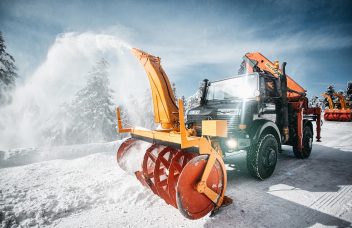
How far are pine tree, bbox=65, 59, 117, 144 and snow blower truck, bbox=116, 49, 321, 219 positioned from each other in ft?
62.1

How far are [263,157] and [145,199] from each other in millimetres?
2770

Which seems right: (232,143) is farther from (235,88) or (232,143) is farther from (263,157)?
(235,88)

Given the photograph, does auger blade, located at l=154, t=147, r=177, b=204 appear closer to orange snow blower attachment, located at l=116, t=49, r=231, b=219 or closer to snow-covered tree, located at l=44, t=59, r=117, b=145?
orange snow blower attachment, located at l=116, t=49, r=231, b=219

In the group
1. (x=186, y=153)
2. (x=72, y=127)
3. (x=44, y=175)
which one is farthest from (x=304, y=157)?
(x=72, y=127)

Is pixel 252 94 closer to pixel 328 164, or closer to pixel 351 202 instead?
pixel 351 202

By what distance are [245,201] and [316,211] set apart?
1.07 metres

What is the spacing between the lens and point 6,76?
18.7 metres

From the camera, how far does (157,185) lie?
3439 mm

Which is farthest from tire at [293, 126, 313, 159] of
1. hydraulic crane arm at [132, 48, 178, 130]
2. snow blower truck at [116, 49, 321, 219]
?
hydraulic crane arm at [132, 48, 178, 130]

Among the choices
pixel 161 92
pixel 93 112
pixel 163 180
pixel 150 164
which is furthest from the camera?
pixel 93 112

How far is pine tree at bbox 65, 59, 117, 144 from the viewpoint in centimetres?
2258

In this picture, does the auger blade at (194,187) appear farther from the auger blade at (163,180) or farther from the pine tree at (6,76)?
the pine tree at (6,76)

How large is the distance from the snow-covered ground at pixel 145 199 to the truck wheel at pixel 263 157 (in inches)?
8.7

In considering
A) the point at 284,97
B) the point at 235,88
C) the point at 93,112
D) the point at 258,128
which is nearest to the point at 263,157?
the point at 258,128
